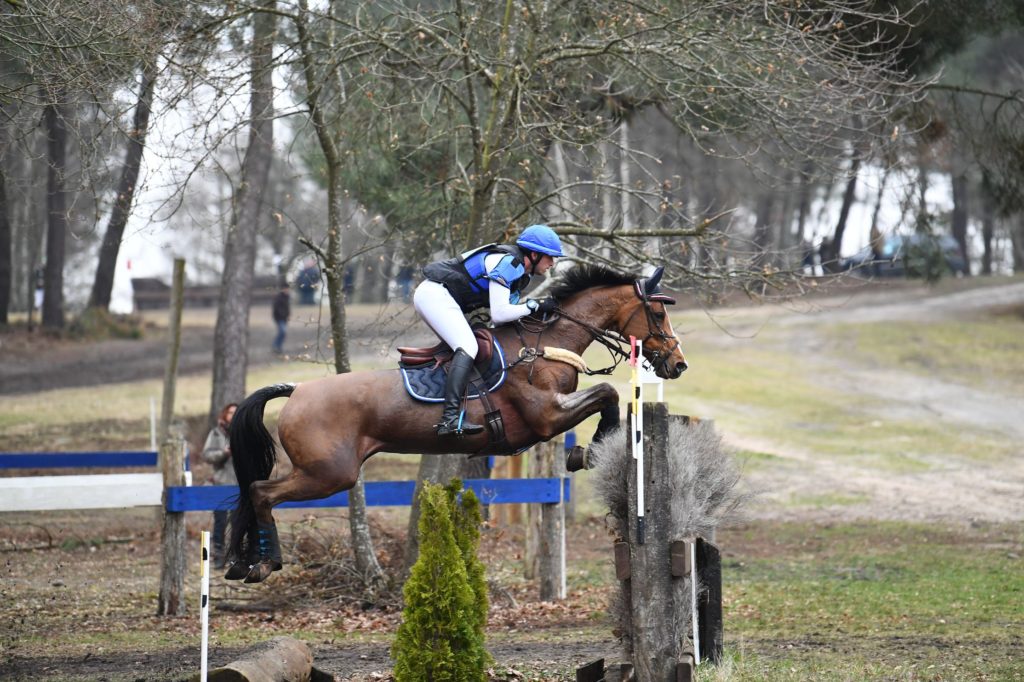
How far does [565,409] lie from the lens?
677 cm

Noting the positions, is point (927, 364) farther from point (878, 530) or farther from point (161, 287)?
→ point (161, 287)

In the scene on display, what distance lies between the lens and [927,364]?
94.1 feet

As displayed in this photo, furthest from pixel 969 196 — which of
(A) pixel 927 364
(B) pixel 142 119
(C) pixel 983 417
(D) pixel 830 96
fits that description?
(B) pixel 142 119

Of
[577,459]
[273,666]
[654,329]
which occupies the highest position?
[654,329]

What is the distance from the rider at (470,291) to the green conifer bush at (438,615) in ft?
2.79

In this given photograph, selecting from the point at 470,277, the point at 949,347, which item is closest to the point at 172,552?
the point at 470,277

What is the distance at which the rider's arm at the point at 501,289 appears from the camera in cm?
680

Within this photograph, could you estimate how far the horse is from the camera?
6.81 meters

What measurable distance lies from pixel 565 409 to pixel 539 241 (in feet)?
3.37

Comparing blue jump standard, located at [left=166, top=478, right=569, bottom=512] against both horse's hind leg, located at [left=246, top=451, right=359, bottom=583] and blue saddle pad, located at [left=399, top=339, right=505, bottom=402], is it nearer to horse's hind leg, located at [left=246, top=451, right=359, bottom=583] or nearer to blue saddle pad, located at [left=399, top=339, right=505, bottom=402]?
horse's hind leg, located at [left=246, top=451, right=359, bottom=583]

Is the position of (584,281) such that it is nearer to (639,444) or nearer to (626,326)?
(626,326)

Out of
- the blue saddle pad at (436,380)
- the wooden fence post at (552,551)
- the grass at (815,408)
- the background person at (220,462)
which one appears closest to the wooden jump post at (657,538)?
the blue saddle pad at (436,380)

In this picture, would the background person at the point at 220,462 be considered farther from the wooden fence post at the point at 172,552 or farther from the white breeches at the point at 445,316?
the white breeches at the point at 445,316

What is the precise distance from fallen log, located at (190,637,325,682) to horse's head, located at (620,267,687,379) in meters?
2.76
